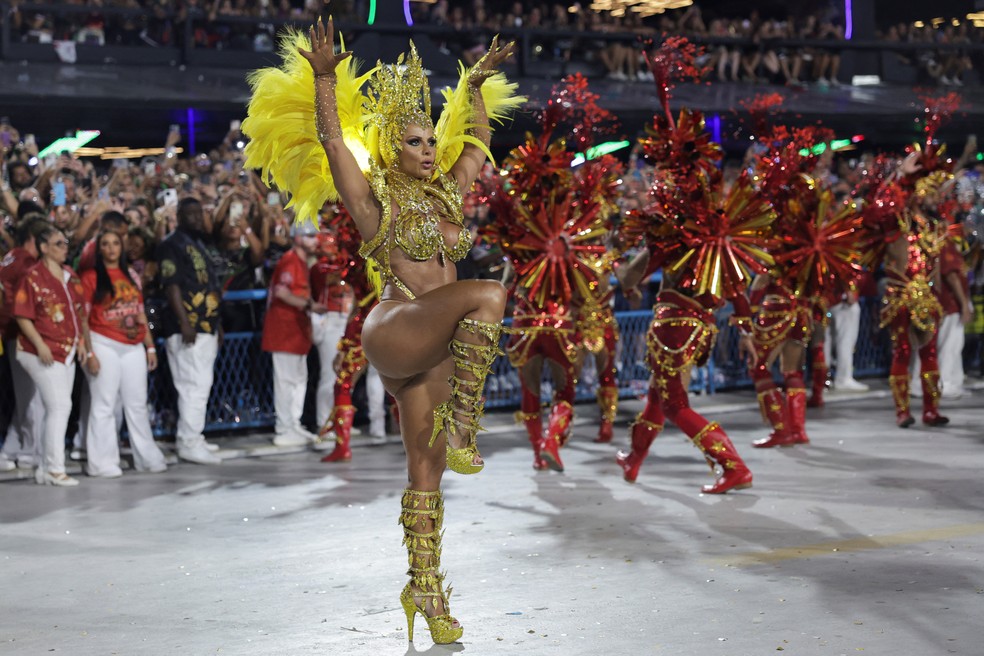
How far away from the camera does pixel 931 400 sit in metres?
10.1

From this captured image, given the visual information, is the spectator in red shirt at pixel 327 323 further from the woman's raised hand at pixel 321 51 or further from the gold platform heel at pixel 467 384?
the gold platform heel at pixel 467 384

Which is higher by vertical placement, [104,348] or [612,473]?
[104,348]

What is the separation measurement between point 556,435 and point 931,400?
3.41 meters

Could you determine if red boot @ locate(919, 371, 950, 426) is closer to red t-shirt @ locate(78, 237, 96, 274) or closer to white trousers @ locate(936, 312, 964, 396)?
white trousers @ locate(936, 312, 964, 396)

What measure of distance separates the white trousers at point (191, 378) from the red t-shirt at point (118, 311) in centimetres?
50

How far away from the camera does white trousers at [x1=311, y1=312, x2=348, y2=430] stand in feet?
33.6

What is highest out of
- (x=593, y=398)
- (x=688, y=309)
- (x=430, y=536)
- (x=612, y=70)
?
(x=612, y=70)

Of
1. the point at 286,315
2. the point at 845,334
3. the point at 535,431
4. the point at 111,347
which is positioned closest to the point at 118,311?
the point at 111,347

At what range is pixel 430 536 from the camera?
484 cm

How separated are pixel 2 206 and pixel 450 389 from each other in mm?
5807

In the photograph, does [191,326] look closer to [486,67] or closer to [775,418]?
[775,418]

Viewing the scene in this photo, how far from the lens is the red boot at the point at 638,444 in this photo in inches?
304

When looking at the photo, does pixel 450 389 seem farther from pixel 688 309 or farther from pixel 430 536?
pixel 688 309

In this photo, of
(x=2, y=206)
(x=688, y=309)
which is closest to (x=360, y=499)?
(x=688, y=309)
